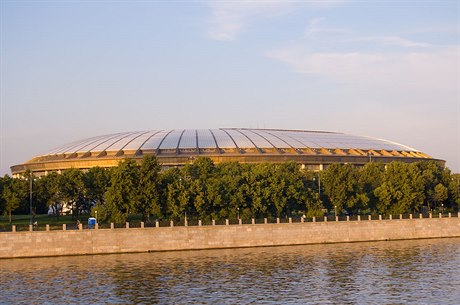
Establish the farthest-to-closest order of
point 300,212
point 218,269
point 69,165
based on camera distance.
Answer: point 69,165 < point 300,212 < point 218,269

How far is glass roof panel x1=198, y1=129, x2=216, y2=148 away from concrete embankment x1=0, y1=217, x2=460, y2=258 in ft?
115

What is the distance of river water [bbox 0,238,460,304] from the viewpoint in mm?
44219

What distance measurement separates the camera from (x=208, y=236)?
240ft

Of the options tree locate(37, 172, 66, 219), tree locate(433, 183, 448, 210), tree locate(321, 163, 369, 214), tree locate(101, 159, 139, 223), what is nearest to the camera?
tree locate(101, 159, 139, 223)

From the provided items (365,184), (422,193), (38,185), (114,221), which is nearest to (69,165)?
(38,185)

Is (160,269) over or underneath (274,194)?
underneath

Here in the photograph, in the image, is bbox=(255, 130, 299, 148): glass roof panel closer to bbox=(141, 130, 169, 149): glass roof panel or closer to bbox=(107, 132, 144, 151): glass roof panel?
bbox=(141, 130, 169, 149): glass roof panel

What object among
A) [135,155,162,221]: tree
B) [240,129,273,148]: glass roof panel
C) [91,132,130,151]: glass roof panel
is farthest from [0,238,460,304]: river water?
[91,132,130,151]: glass roof panel

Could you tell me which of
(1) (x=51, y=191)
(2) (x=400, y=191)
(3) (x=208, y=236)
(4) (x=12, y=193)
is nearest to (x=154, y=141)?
(1) (x=51, y=191)

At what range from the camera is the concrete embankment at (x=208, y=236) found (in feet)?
225

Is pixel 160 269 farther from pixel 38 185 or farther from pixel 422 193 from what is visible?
pixel 422 193

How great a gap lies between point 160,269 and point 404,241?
108ft

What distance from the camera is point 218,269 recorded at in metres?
56.6

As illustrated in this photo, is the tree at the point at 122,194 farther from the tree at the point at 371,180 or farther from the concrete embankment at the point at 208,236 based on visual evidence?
the tree at the point at 371,180
